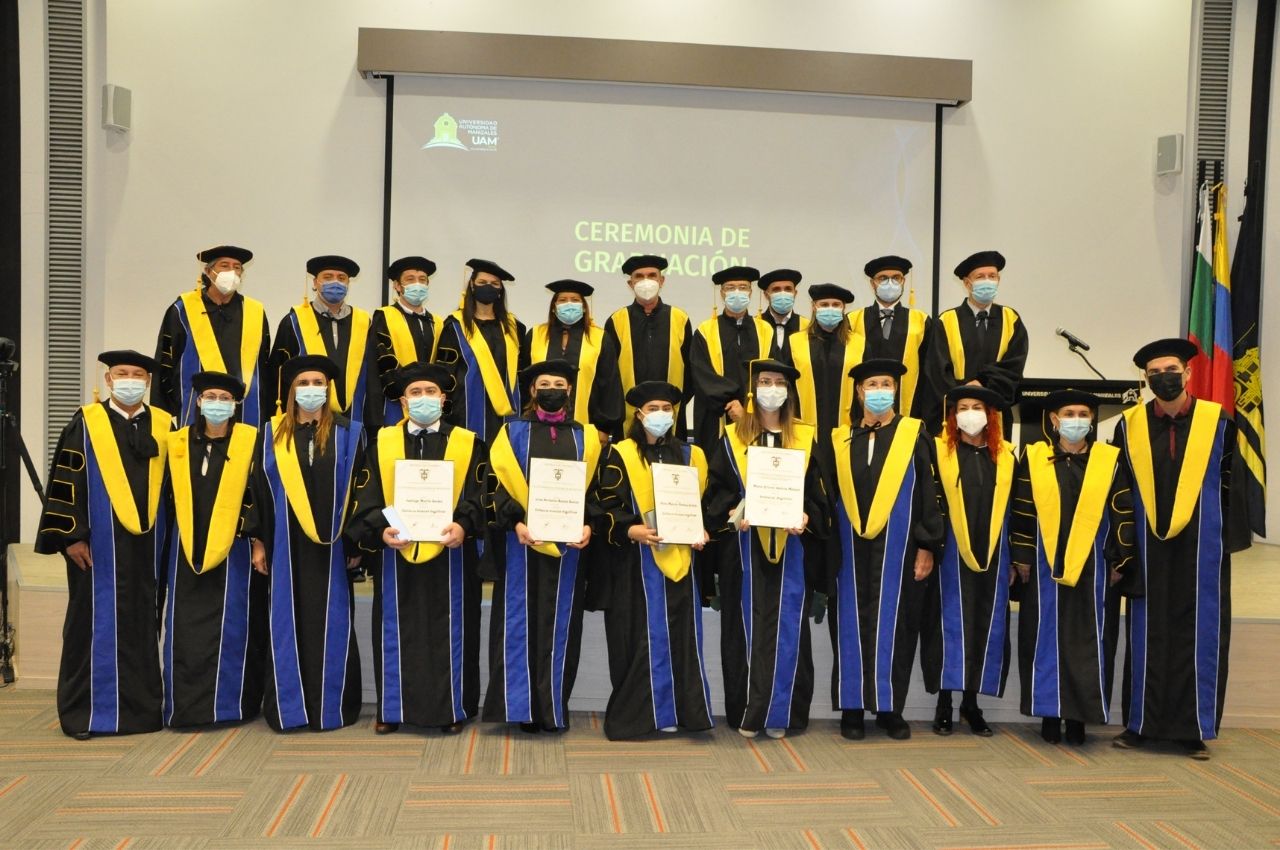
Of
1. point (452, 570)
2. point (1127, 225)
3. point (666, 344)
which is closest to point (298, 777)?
point (452, 570)

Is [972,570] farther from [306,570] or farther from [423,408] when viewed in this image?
[306,570]

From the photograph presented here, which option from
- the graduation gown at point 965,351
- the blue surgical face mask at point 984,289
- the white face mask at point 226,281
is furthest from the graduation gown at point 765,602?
the white face mask at point 226,281

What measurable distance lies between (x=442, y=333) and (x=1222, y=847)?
4069 millimetres

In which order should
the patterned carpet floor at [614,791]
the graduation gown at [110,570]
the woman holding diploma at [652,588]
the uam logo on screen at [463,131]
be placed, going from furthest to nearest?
1. the uam logo on screen at [463,131]
2. the woman holding diploma at [652,588]
3. the graduation gown at [110,570]
4. the patterned carpet floor at [614,791]

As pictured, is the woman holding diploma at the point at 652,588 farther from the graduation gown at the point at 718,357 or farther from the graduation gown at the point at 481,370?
the graduation gown at the point at 481,370

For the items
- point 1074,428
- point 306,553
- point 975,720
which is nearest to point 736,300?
point 1074,428

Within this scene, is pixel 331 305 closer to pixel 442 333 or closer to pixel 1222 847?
pixel 442 333

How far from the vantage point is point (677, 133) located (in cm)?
749

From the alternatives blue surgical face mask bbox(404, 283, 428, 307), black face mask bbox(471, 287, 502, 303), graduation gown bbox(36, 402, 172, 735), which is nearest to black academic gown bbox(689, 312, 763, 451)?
black face mask bbox(471, 287, 502, 303)

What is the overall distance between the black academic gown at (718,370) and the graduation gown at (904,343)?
577 mm

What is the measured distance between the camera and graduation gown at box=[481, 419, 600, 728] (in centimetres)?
438

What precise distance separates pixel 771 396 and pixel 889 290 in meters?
1.34

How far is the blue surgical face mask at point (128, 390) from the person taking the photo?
431 cm

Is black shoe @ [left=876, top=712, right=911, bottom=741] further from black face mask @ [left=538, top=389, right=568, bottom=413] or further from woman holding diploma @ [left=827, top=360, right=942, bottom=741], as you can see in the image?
black face mask @ [left=538, top=389, right=568, bottom=413]
